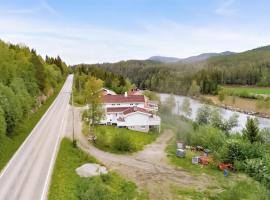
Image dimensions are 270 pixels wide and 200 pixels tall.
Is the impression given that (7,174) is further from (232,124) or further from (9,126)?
(232,124)

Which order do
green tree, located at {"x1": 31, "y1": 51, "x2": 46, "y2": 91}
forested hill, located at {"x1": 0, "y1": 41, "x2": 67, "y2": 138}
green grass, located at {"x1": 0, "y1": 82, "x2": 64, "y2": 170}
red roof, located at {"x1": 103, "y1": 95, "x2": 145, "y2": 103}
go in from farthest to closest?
red roof, located at {"x1": 103, "y1": 95, "x2": 145, "y2": 103}
green tree, located at {"x1": 31, "y1": 51, "x2": 46, "y2": 91}
forested hill, located at {"x1": 0, "y1": 41, "x2": 67, "y2": 138}
green grass, located at {"x1": 0, "y1": 82, "x2": 64, "y2": 170}

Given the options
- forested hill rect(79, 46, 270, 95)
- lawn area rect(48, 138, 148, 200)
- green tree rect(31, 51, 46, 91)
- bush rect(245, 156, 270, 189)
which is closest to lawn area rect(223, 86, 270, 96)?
forested hill rect(79, 46, 270, 95)

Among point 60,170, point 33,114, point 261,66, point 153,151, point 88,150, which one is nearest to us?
point 60,170

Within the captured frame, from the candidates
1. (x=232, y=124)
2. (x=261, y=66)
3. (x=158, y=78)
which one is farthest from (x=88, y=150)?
(x=261, y=66)

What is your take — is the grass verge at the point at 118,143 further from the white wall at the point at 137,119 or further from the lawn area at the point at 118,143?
the white wall at the point at 137,119

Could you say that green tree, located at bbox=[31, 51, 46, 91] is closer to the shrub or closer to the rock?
the rock
